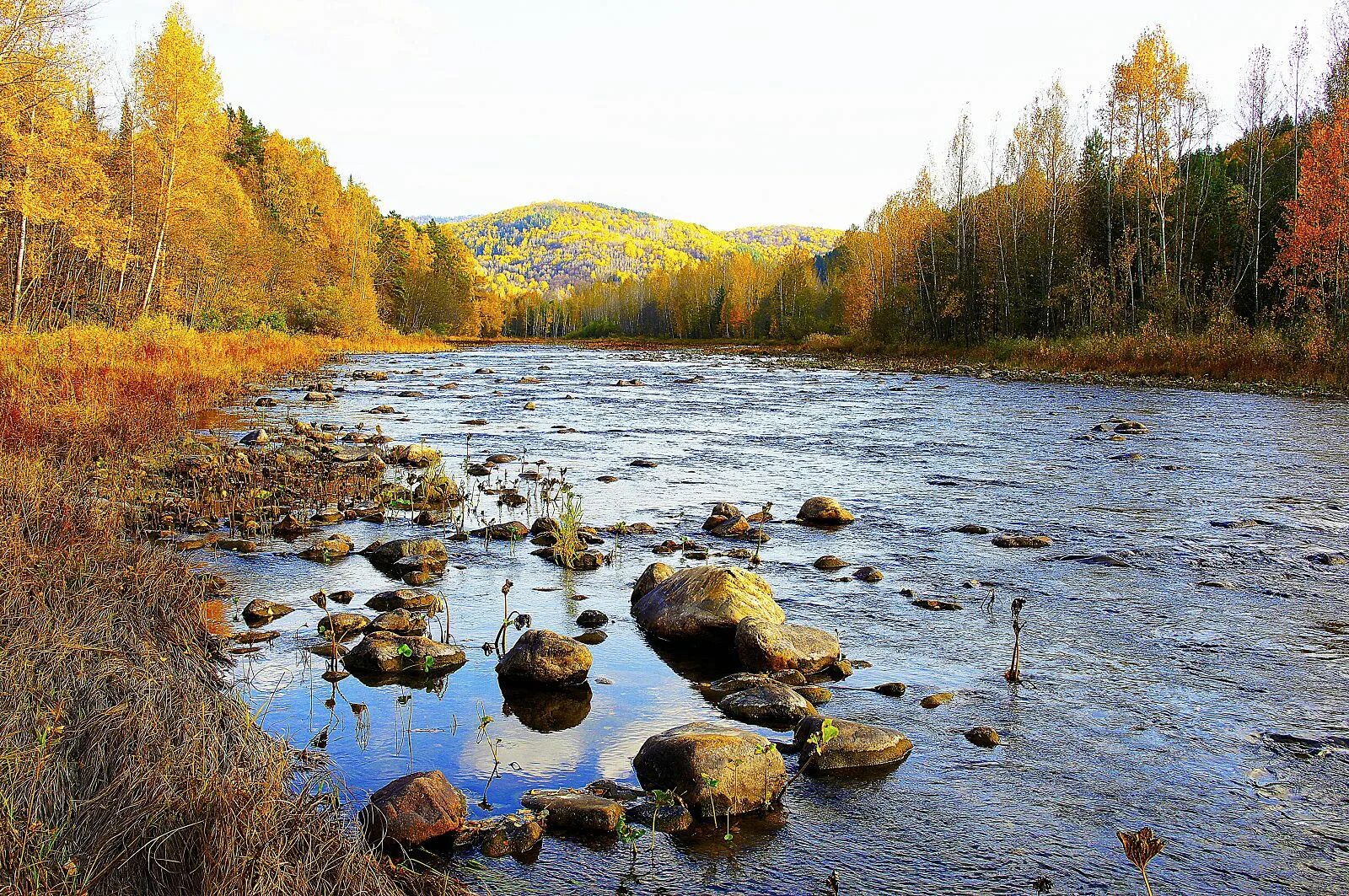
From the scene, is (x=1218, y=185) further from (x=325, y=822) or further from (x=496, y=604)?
(x=325, y=822)

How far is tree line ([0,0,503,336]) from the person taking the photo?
22.3m

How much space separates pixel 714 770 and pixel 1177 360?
114ft

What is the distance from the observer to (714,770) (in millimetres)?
4293

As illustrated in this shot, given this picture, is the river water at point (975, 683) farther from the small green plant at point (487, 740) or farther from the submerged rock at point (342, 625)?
the submerged rock at point (342, 625)

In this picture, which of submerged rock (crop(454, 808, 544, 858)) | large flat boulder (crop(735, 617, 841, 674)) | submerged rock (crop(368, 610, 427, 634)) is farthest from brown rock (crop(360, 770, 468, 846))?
large flat boulder (crop(735, 617, 841, 674))

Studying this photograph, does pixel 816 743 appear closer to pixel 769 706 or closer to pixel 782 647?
pixel 769 706

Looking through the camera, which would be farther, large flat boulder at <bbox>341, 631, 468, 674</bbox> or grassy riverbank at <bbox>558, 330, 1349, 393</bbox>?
grassy riverbank at <bbox>558, 330, 1349, 393</bbox>

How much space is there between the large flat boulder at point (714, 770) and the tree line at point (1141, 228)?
31.4 m

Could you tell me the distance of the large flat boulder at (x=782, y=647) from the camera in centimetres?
610

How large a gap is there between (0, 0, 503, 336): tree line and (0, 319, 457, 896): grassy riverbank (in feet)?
62.0

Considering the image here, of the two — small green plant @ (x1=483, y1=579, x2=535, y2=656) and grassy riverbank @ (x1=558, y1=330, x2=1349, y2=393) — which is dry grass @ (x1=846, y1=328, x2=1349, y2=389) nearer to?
grassy riverbank @ (x1=558, y1=330, x2=1349, y2=393)

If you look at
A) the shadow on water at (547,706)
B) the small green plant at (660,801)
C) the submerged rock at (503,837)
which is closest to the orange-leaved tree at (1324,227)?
the shadow on water at (547,706)

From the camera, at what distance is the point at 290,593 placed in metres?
7.47

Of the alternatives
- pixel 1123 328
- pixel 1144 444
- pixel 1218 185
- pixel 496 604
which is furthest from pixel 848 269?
pixel 496 604
